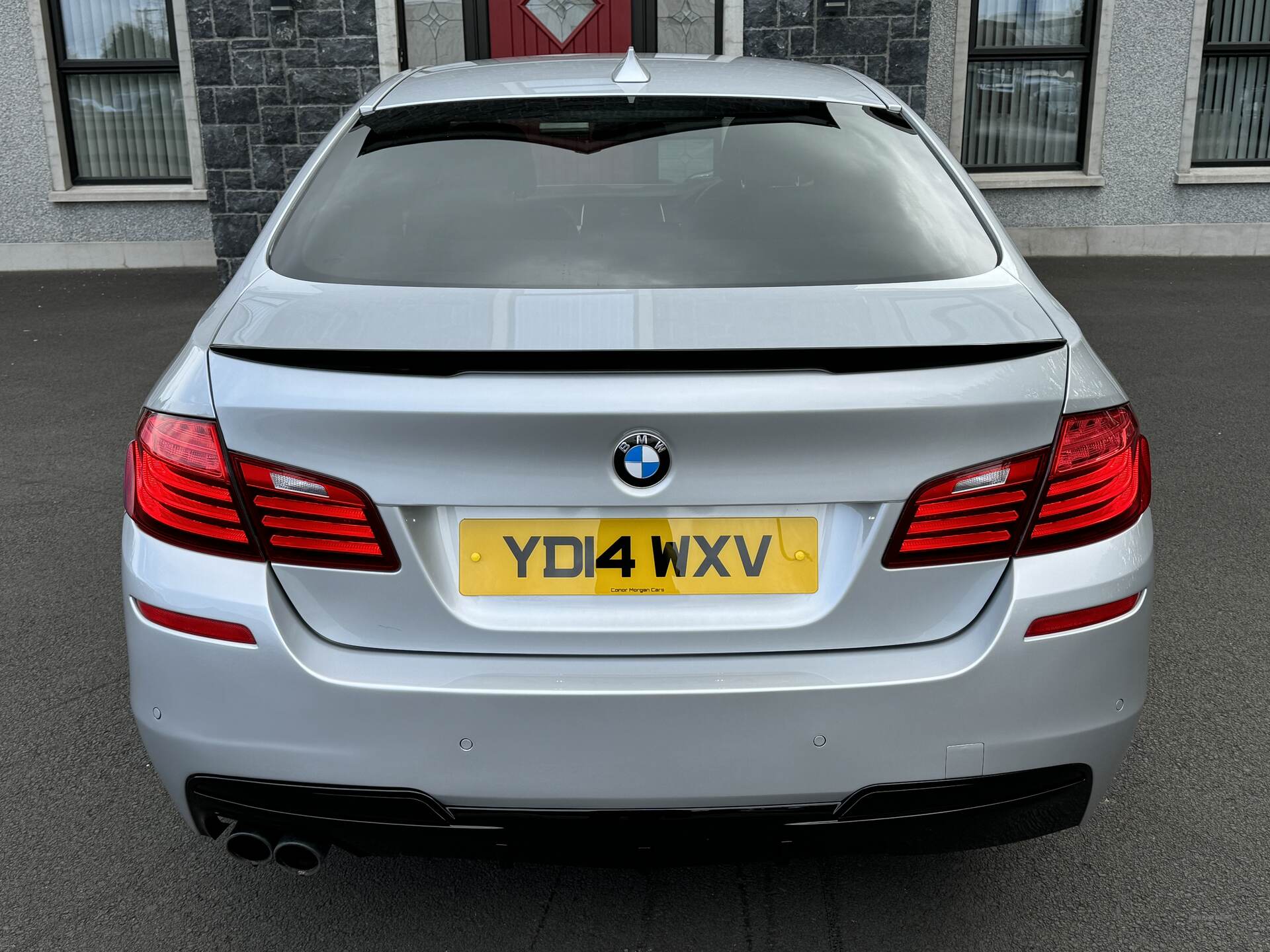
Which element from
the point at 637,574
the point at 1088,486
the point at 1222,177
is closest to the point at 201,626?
the point at 637,574

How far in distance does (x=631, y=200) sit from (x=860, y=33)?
292 inches

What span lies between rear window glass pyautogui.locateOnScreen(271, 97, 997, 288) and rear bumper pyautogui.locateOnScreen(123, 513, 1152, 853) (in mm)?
614

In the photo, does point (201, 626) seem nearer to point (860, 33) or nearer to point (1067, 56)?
point (860, 33)

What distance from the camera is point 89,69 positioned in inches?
450

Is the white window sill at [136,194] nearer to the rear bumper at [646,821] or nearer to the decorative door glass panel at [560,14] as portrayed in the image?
the decorative door glass panel at [560,14]

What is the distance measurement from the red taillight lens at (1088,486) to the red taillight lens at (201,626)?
1166mm

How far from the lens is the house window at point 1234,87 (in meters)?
11.3

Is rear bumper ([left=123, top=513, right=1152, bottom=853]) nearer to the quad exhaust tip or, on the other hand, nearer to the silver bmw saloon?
the silver bmw saloon

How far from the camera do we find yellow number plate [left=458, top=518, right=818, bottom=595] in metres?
1.74

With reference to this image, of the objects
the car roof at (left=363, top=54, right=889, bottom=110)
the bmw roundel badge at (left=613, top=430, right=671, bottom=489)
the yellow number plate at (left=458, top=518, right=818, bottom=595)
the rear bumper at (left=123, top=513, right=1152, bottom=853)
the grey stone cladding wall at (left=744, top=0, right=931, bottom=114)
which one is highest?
the grey stone cladding wall at (left=744, top=0, right=931, bottom=114)

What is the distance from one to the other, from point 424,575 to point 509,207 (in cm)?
83

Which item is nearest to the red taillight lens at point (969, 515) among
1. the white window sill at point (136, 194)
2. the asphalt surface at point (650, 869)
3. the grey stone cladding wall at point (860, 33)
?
the asphalt surface at point (650, 869)

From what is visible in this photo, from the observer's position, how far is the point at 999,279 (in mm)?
2023

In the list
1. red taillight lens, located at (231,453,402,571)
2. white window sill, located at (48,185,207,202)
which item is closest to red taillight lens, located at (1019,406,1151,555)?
red taillight lens, located at (231,453,402,571)
